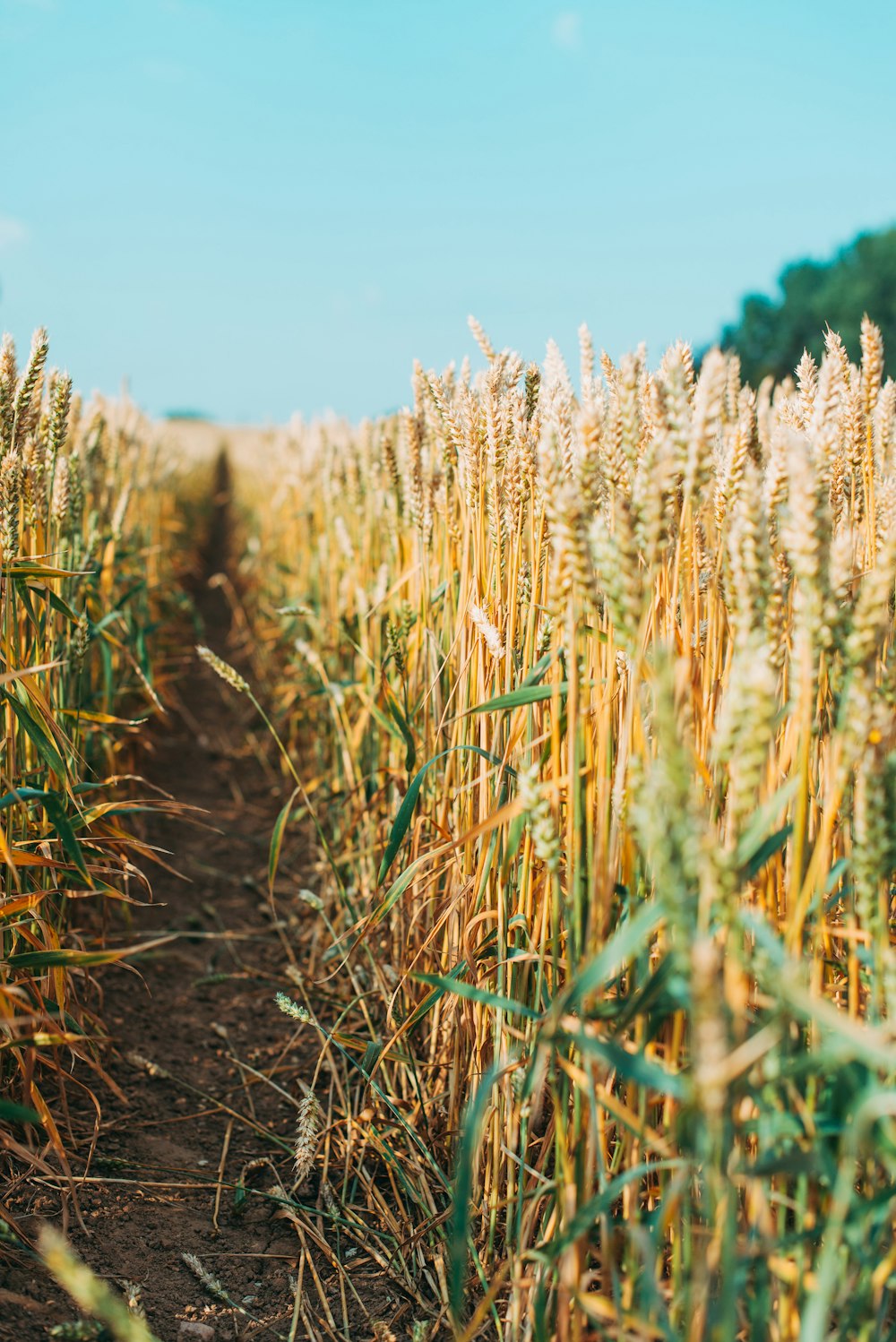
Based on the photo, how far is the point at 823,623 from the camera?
3.04 ft

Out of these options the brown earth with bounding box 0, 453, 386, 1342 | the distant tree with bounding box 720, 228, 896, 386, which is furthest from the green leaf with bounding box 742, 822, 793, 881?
the distant tree with bounding box 720, 228, 896, 386

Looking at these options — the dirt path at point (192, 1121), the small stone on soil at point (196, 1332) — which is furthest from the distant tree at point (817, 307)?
the small stone on soil at point (196, 1332)

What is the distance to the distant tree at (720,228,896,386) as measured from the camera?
23.9 meters

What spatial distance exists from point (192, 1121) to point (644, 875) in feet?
3.93

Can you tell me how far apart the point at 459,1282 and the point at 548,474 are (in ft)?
2.98

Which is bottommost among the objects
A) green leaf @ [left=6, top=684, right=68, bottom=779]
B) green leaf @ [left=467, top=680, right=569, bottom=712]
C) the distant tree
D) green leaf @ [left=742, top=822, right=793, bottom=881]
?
green leaf @ [left=742, top=822, right=793, bottom=881]

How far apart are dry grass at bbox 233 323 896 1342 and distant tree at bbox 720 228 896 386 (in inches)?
Result: 880

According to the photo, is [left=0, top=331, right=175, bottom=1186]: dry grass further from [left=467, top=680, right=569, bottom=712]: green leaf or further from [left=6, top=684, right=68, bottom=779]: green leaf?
[left=467, top=680, right=569, bottom=712]: green leaf

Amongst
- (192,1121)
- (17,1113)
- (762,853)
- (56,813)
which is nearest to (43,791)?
(56,813)

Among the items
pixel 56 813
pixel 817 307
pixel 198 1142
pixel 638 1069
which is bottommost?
pixel 198 1142

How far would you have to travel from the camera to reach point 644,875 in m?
1.18

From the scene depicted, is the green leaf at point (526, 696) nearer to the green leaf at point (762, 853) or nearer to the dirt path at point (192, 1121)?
the green leaf at point (762, 853)

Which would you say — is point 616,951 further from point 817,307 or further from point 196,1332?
point 817,307

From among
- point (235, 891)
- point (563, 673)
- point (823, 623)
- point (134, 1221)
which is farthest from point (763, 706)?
point (235, 891)
